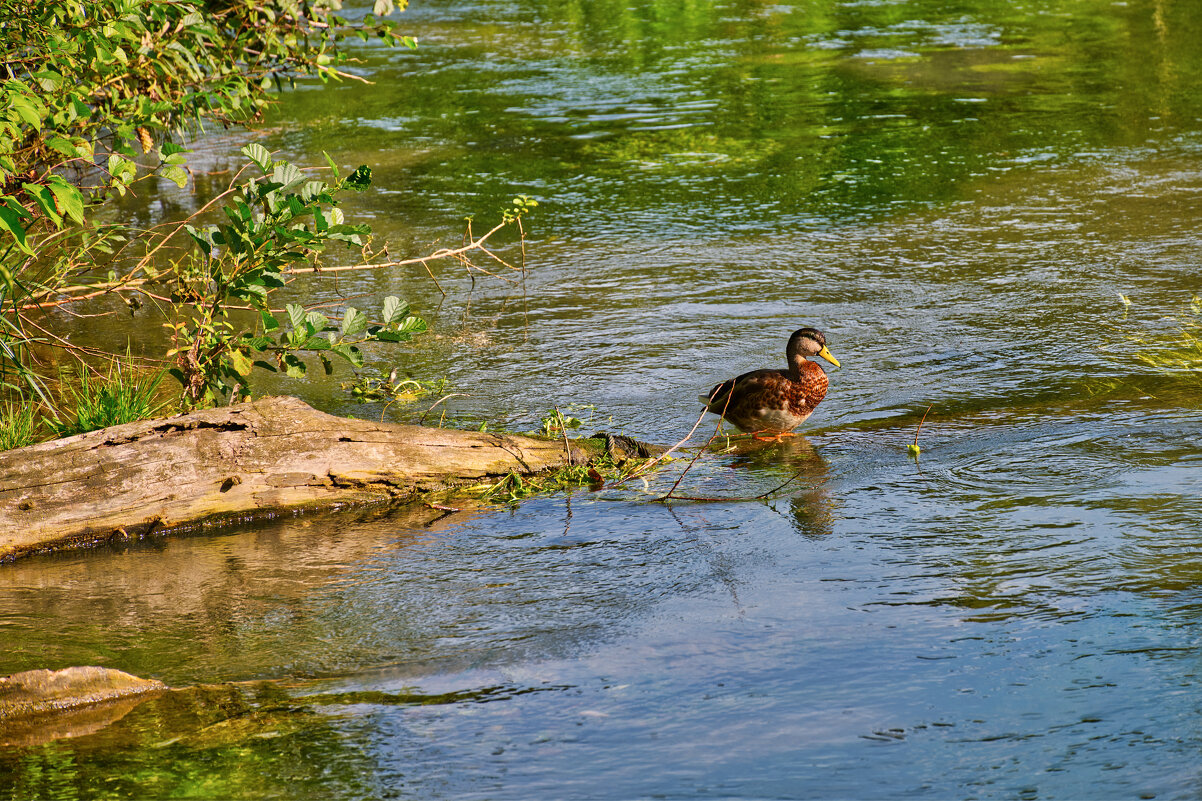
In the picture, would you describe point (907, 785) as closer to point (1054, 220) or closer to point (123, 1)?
point (123, 1)

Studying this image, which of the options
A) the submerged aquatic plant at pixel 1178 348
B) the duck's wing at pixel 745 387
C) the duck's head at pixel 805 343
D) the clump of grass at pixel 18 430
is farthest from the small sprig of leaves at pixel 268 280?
the submerged aquatic plant at pixel 1178 348

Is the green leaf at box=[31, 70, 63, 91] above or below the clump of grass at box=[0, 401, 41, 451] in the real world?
above

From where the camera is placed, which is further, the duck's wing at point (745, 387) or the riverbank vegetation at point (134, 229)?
the duck's wing at point (745, 387)

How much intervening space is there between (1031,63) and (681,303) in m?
9.69

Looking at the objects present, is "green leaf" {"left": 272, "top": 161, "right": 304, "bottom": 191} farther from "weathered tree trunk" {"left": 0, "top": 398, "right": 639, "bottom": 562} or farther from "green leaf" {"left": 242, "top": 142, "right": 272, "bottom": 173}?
"weathered tree trunk" {"left": 0, "top": 398, "right": 639, "bottom": 562}

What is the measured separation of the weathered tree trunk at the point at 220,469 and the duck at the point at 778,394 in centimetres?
120

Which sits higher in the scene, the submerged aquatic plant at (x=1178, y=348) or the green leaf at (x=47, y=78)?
the green leaf at (x=47, y=78)

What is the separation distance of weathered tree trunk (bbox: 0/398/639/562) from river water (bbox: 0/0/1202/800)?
150 mm

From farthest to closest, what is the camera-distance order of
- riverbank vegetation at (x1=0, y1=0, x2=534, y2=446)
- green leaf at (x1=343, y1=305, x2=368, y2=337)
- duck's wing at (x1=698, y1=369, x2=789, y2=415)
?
duck's wing at (x1=698, y1=369, x2=789, y2=415), green leaf at (x1=343, y1=305, x2=368, y2=337), riverbank vegetation at (x1=0, y1=0, x2=534, y2=446)

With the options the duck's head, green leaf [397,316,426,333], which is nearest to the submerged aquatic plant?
the duck's head

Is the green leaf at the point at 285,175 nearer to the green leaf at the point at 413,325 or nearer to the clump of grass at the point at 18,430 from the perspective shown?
the green leaf at the point at 413,325

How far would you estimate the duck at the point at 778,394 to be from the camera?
266 inches

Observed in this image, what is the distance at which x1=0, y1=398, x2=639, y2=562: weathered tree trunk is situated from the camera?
5.34 metres

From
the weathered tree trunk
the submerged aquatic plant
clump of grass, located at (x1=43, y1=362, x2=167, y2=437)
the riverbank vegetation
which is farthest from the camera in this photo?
the submerged aquatic plant
